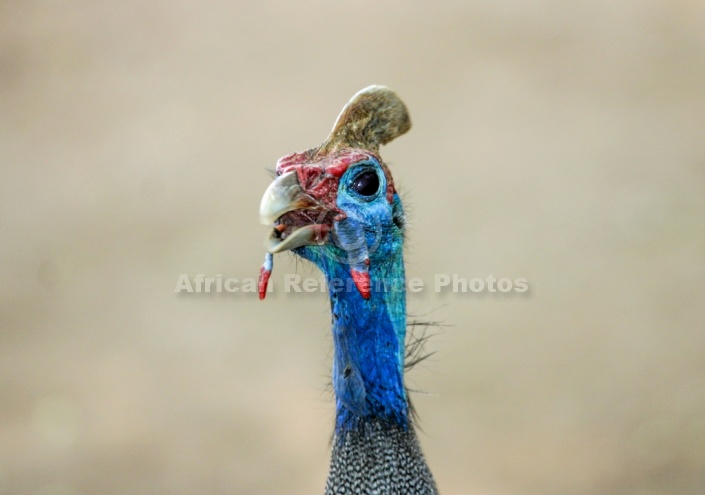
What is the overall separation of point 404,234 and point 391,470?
689 millimetres

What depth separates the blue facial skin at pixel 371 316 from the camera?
8.23 feet

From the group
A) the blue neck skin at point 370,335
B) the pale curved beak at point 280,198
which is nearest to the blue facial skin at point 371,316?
the blue neck skin at point 370,335

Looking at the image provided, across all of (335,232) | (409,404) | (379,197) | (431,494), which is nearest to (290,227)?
(335,232)

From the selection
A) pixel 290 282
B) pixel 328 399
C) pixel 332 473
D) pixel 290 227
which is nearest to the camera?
pixel 290 227

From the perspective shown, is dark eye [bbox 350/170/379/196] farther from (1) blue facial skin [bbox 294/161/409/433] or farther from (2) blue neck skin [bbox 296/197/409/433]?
(2) blue neck skin [bbox 296/197/409/433]

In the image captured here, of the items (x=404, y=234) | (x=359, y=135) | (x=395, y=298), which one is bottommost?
(x=395, y=298)

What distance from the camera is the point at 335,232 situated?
2.46 metres

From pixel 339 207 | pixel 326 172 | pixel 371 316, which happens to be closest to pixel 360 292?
pixel 371 316

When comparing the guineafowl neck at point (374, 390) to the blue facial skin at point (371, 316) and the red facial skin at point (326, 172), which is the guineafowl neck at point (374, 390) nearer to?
the blue facial skin at point (371, 316)

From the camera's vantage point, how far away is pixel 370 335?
2.54 m

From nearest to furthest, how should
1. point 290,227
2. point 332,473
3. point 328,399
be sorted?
point 290,227 < point 332,473 < point 328,399

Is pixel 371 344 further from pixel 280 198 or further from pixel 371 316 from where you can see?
pixel 280 198

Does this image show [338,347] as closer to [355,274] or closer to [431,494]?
[355,274]

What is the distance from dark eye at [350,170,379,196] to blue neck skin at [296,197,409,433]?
135 mm
